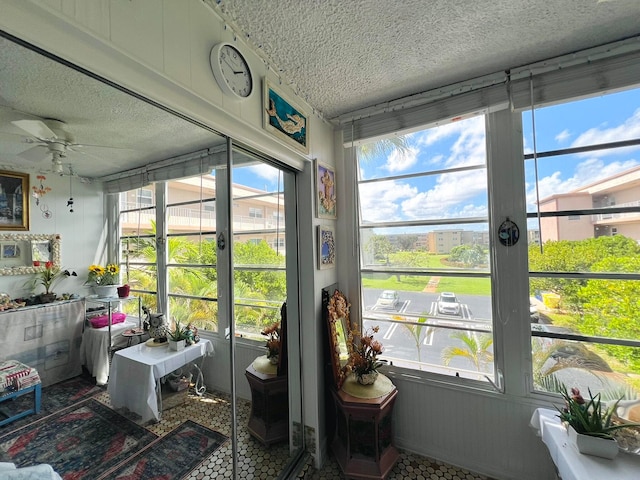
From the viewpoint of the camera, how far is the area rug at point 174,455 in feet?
2.73

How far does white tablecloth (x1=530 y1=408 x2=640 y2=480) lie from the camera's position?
1037 millimetres

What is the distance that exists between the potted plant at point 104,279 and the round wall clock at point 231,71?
81cm

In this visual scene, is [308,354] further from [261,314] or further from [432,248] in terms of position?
[432,248]

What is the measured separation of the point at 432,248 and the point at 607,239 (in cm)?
90

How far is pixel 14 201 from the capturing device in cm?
67

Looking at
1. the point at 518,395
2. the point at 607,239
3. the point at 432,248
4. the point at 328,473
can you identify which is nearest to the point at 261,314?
the point at 328,473

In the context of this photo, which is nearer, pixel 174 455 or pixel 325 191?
pixel 174 455

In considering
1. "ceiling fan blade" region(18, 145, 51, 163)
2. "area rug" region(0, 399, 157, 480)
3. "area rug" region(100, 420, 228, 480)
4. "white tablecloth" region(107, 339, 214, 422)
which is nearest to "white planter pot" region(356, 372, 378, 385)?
"area rug" region(100, 420, 228, 480)

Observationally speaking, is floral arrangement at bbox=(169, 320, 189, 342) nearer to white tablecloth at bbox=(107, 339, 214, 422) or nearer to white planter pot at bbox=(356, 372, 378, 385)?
white tablecloth at bbox=(107, 339, 214, 422)

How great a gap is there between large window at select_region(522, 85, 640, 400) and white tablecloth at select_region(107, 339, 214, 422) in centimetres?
202

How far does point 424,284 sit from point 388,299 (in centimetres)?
29

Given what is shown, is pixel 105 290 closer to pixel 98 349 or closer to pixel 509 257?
pixel 98 349

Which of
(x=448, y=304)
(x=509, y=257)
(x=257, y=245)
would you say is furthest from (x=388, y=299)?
(x=257, y=245)

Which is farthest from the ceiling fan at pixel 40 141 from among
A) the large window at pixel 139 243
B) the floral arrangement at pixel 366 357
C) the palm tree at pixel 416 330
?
the palm tree at pixel 416 330
